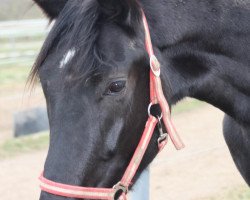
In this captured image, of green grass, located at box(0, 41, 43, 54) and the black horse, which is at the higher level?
the black horse

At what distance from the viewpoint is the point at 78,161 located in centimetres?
270

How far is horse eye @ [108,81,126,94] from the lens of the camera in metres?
2.77

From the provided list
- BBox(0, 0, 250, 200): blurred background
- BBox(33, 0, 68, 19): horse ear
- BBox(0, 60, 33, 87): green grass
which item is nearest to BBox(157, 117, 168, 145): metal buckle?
BBox(33, 0, 68, 19): horse ear

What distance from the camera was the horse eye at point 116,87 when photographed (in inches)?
109

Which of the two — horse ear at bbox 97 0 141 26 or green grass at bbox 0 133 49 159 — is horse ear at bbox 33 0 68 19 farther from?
green grass at bbox 0 133 49 159

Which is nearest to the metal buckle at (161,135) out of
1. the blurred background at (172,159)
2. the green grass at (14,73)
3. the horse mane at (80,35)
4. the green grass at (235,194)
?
the horse mane at (80,35)

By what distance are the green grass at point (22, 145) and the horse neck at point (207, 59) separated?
540 cm

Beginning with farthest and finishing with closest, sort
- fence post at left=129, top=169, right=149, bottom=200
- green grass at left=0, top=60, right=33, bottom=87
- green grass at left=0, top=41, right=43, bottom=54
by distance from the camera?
green grass at left=0, top=41, right=43, bottom=54 < green grass at left=0, top=60, right=33, bottom=87 < fence post at left=129, top=169, right=149, bottom=200

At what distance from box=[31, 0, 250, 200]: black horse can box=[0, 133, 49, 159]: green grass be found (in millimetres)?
5302

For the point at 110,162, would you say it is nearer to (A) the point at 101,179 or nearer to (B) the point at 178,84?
(A) the point at 101,179

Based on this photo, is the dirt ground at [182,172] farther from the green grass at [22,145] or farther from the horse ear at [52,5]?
the horse ear at [52,5]

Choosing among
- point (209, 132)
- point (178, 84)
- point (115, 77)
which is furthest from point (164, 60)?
point (209, 132)

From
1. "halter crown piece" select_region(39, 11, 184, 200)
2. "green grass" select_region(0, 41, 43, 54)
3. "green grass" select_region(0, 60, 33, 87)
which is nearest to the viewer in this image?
"halter crown piece" select_region(39, 11, 184, 200)

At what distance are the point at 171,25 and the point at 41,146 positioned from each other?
5.69m
